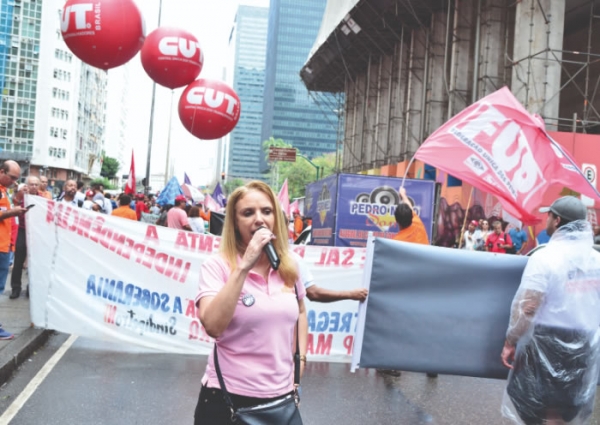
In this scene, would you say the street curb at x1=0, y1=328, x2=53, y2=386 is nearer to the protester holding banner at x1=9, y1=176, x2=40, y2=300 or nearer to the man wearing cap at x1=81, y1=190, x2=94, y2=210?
the protester holding banner at x1=9, y1=176, x2=40, y2=300

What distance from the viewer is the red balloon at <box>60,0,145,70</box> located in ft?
31.8

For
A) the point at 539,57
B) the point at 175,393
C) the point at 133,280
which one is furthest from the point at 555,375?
the point at 539,57

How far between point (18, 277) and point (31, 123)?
8065 cm

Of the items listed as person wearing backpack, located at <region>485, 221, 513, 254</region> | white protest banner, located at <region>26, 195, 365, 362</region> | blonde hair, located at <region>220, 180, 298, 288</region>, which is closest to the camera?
blonde hair, located at <region>220, 180, 298, 288</region>

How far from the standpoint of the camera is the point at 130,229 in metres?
7.56

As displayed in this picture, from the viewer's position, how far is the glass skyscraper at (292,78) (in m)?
154

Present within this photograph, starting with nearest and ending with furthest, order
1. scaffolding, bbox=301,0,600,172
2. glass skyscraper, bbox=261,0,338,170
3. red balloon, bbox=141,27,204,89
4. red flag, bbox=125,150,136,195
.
Answer: red balloon, bbox=141,27,204,89
red flag, bbox=125,150,136,195
scaffolding, bbox=301,0,600,172
glass skyscraper, bbox=261,0,338,170

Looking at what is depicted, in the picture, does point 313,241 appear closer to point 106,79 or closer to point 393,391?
point 393,391

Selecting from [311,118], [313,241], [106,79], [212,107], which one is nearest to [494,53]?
[313,241]

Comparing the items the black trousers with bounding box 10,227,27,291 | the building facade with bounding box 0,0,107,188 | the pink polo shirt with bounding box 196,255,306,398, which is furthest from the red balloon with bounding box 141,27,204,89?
the building facade with bounding box 0,0,107,188

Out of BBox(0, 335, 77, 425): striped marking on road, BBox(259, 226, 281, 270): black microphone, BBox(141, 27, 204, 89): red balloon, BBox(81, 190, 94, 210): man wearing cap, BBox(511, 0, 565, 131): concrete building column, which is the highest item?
BBox(511, 0, 565, 131): concrete building column

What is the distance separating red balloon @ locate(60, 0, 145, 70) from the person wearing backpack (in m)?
9.67

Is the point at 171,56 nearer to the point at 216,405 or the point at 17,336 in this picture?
the point at 17,336

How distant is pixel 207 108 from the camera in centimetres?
1172
